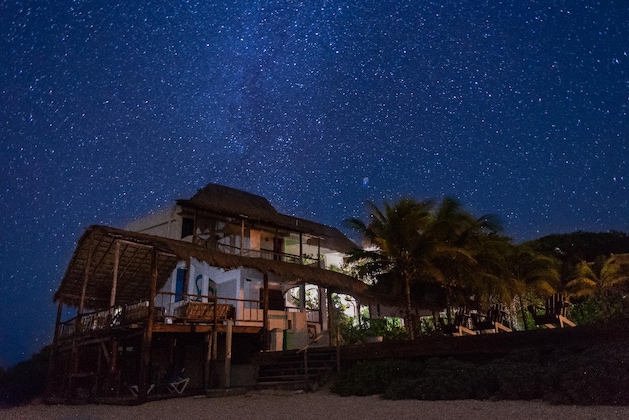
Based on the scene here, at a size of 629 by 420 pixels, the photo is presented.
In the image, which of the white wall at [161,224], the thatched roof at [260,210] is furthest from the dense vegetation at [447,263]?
the white wall at [161,224]

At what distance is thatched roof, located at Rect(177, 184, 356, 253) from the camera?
2388 cm

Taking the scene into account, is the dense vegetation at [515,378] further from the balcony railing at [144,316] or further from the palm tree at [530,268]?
the palm tree at [530,268]

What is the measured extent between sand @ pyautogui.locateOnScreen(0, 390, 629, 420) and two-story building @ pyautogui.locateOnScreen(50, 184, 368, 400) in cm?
176

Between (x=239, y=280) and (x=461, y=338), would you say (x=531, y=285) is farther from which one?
(x=461, y=338)

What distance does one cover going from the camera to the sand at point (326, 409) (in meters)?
6.72

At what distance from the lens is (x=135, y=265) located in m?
20.9

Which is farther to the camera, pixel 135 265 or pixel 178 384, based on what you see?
pixel 135 265

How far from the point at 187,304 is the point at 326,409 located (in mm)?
7001

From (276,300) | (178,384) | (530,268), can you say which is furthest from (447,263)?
(178,384)

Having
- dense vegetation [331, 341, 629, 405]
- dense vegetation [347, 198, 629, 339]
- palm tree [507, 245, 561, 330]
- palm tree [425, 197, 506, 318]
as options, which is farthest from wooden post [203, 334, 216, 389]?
palm tree [507, 245, 561, 330]

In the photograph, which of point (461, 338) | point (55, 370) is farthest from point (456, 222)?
point (55, 370)

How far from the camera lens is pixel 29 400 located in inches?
766

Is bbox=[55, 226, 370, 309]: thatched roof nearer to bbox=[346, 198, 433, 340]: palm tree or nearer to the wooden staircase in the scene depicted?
bbox=[346, 198, 433, 340]: palm tree

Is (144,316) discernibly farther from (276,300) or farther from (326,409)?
(276,300)
